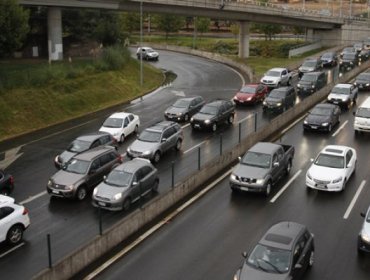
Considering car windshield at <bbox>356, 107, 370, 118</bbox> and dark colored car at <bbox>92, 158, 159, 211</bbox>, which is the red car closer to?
car windshield at <bbox>356, 107, 370, 118</bbox>

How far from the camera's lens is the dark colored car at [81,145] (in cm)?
2572

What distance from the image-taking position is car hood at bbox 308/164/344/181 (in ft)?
74.1

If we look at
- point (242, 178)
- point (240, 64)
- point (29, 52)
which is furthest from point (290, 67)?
point (242, 178)

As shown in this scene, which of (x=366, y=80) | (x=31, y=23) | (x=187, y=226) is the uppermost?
(x=31, y=23)

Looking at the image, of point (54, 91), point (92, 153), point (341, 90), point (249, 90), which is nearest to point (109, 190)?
point (92, 153)

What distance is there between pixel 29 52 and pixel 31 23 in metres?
6.30

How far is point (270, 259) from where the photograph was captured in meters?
14.6

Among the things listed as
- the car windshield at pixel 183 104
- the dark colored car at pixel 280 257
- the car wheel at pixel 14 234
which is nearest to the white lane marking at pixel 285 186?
the dark colored car at pixel 280 257

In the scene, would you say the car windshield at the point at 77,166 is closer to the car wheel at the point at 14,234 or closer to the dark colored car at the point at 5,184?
the dark colored car at the point at 5,184

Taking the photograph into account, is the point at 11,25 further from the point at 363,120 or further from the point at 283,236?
the point at 283,236

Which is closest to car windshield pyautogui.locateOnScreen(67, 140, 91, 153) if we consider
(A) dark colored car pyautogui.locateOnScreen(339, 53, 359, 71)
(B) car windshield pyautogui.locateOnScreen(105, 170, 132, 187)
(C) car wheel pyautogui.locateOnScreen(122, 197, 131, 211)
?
(B) car windshield pyautogui.locateOnScreen(105, 170, 132, 187)

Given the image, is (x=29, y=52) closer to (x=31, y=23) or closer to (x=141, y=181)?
(x=31, y=23)

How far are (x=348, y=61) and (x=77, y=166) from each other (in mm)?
42763

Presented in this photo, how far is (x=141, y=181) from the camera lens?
69.9 feet
